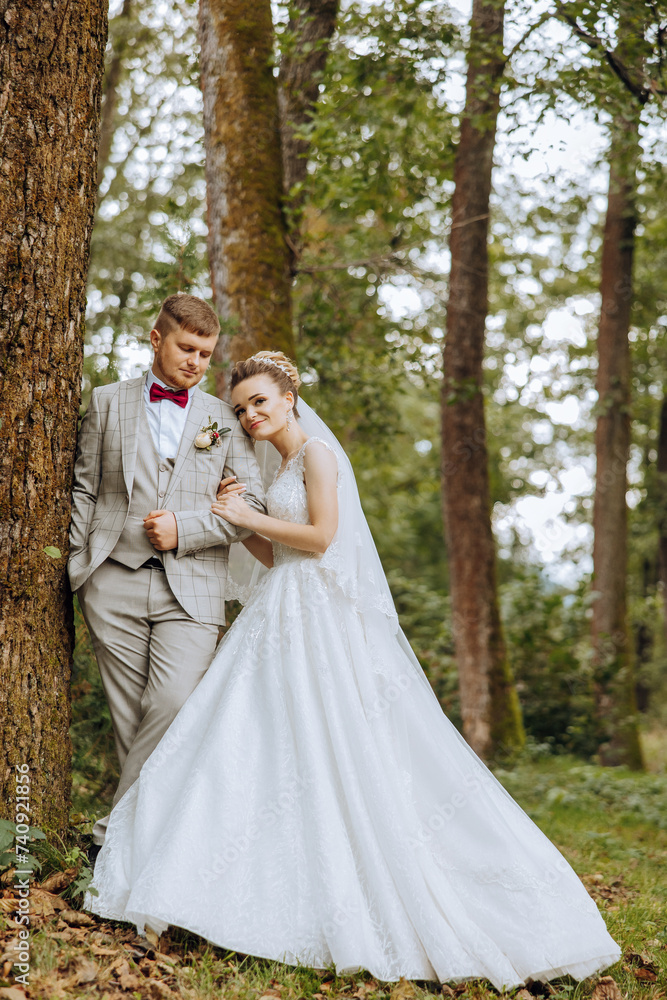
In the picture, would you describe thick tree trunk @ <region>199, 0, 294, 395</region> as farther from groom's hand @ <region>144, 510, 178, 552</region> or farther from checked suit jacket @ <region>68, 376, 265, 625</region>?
groom's hand @ <region>144, 510, 178, 552</region>

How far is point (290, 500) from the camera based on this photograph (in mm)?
3811

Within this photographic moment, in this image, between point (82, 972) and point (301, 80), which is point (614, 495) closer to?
point (301, 80)

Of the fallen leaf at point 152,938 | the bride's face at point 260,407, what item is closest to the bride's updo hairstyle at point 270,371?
the bride's face at point 260,407

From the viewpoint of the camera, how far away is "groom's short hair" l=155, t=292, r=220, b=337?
3490 millimetres

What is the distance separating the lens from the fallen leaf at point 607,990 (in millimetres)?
2977

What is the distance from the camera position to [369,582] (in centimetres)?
374

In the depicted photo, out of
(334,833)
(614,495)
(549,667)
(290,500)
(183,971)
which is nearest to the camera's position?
(183,971)

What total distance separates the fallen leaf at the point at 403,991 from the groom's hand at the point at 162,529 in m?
1.89

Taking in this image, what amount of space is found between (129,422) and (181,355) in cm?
38

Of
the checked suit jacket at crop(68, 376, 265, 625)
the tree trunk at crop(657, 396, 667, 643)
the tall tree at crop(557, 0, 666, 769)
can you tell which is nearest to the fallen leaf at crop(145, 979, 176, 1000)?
the checked suit jacket at crop(68, 376, 265, 625)

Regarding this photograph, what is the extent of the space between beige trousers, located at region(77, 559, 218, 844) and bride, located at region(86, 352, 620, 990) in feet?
0.41

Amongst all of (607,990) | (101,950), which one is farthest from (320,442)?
(607,990)

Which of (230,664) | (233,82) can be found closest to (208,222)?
(233,82)

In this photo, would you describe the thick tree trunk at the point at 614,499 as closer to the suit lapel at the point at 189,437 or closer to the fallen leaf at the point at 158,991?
the suit lapel at the point at 189,437
